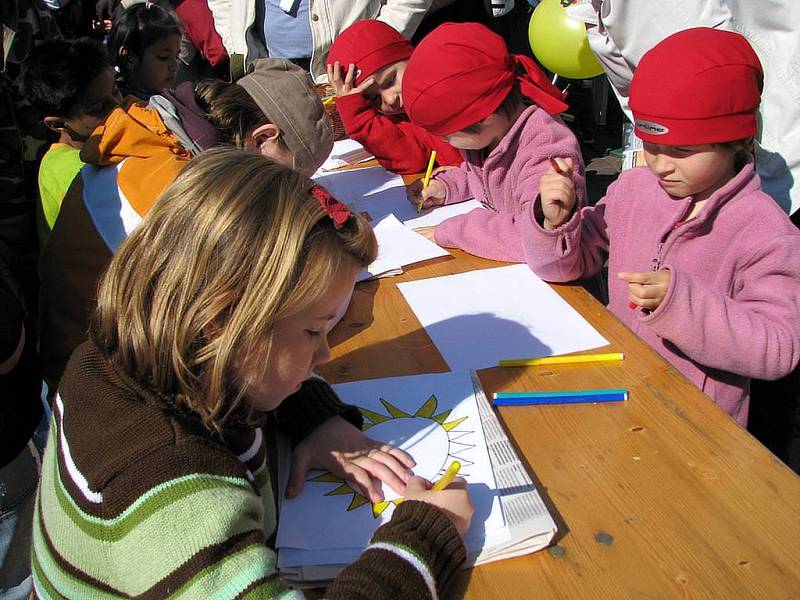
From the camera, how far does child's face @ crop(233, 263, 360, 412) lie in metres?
0.83

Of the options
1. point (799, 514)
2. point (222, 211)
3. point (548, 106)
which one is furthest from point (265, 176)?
point (548, 106)

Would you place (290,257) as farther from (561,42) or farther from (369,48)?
(561,42)

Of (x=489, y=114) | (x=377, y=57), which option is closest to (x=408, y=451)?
(x=489, y=114)

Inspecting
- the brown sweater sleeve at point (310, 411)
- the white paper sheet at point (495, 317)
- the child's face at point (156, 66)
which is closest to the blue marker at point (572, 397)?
the white paper sheet at point (495, 317)

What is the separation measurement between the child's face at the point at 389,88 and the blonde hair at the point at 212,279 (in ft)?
5.48

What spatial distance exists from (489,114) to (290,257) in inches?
42.0

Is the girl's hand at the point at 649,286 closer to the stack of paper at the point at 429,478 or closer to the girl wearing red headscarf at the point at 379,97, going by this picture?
the stack of paper at the point at 429,478

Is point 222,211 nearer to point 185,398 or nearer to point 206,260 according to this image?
point 206,260

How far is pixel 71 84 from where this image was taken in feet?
7.02

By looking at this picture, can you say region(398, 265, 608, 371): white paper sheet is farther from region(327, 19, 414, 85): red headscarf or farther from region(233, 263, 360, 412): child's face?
region(327, 19, 414, 85): red headscarf

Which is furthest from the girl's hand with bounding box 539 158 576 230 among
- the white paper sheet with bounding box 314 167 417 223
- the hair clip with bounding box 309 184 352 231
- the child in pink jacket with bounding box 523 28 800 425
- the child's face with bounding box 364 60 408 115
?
the child's face with bounding box 364 60 408 115

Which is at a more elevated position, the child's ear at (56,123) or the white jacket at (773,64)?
the white jacket at (773,64)

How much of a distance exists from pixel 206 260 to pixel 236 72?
217cm

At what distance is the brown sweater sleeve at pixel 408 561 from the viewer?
0.70 meters
